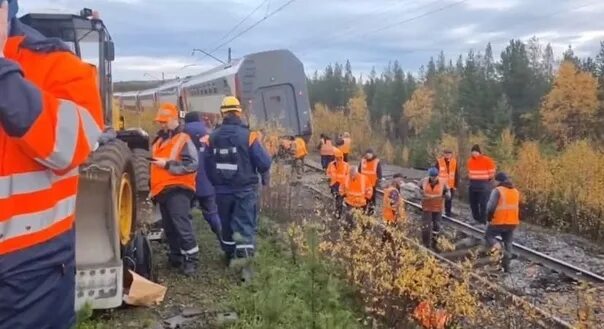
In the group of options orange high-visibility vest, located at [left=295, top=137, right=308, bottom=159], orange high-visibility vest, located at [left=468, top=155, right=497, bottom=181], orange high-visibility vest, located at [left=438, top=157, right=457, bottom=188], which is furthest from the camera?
orange high-visibility vest, located at [left=295, top=137, right=308, bottom=159]

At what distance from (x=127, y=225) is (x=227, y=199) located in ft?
3.64

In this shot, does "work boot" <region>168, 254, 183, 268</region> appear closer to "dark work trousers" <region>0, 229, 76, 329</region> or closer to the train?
"dark work trousers" <region>0, 229, 76, 329</region>

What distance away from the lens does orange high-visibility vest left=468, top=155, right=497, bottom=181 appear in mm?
15070

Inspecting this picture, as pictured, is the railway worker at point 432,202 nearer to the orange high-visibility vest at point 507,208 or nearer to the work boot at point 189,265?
the orange high-visibility vest at point 507,208

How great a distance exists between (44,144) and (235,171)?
5.25m

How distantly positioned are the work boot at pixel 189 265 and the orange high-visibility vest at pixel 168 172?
69 centimetres

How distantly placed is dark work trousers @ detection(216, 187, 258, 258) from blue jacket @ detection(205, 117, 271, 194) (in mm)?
72

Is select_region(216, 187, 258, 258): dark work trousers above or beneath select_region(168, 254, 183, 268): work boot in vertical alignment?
above

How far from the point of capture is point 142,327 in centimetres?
513

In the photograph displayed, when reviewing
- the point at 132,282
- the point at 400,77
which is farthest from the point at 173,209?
the point at 400,77

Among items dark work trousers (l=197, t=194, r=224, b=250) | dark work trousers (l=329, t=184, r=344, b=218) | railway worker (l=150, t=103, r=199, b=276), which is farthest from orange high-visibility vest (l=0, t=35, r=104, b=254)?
dark work trousers (l=329, t=184, r=344, b=218)

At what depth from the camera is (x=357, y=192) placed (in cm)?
1202

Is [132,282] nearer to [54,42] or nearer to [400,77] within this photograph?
[54,42]

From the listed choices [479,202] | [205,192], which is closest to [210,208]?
[205,192]
